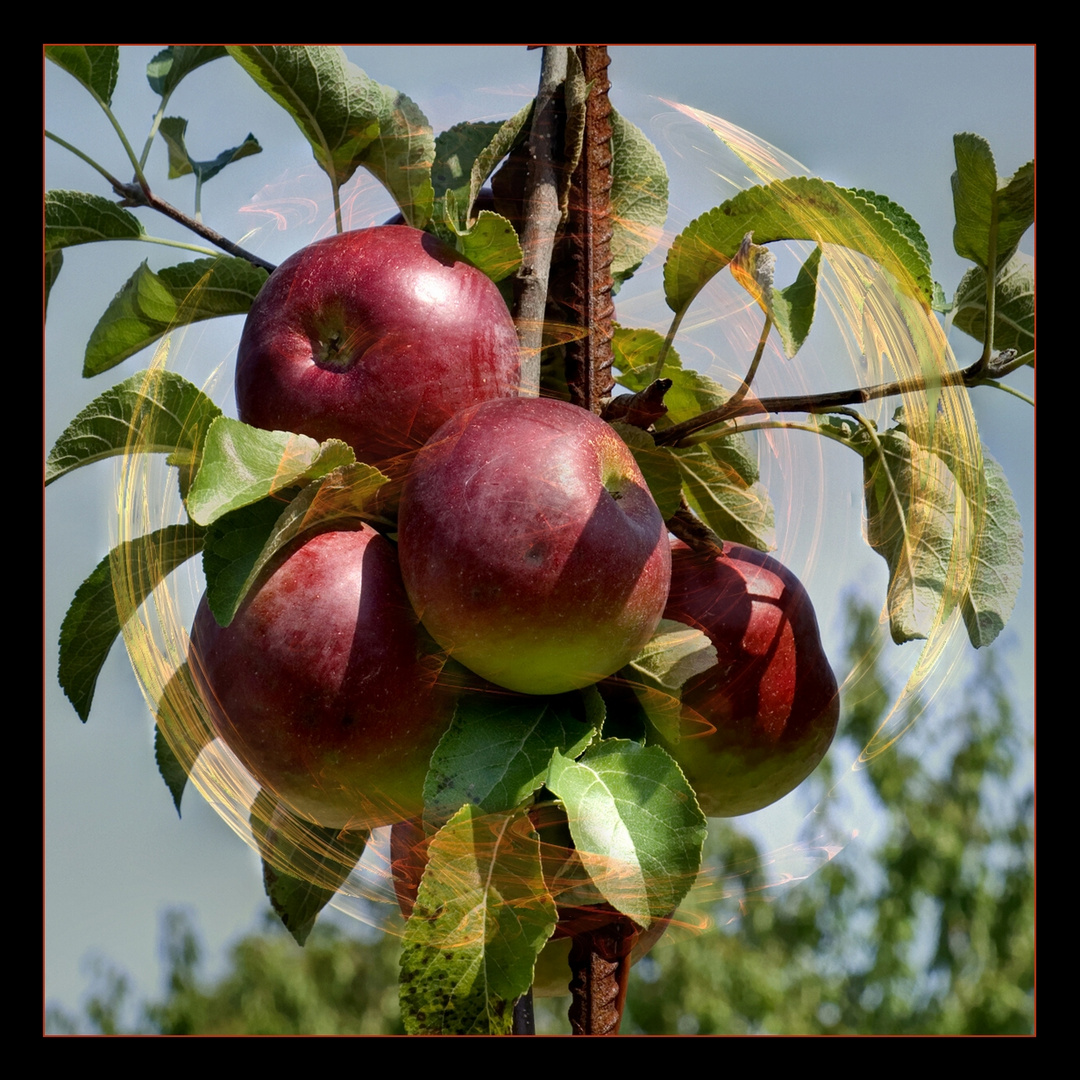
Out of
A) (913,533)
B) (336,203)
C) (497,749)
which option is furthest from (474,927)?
(336,203)

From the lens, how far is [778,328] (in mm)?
420

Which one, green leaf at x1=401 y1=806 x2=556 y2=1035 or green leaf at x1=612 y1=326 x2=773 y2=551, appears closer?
green leaf at x1=401 y1=806 x2=556 y2=1035

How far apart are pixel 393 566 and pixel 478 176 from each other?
0.22 m

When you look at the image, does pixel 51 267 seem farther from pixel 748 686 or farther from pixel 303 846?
pixel 748 686

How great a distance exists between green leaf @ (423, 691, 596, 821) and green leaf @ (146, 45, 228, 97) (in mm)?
457

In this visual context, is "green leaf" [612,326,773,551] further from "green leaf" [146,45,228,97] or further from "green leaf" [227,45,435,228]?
"green leaf" [146,45,228,97]

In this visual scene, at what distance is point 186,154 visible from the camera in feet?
2.17

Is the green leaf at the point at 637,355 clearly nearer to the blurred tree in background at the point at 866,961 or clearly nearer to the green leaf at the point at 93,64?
the green leaf at the point at 93,64

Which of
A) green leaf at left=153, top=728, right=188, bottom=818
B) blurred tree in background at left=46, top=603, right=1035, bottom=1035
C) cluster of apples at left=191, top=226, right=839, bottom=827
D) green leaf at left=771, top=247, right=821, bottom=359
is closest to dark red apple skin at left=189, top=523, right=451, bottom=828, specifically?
cluster of apples at left=191, top=226, right=839, bottom=827

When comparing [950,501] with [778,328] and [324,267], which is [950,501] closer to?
[778,328]

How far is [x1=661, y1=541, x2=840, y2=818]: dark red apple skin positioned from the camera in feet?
1.69

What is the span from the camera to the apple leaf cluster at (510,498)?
0.40 meters

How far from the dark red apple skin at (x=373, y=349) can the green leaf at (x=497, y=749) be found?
0.13 metres

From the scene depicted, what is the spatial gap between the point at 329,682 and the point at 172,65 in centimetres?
45
